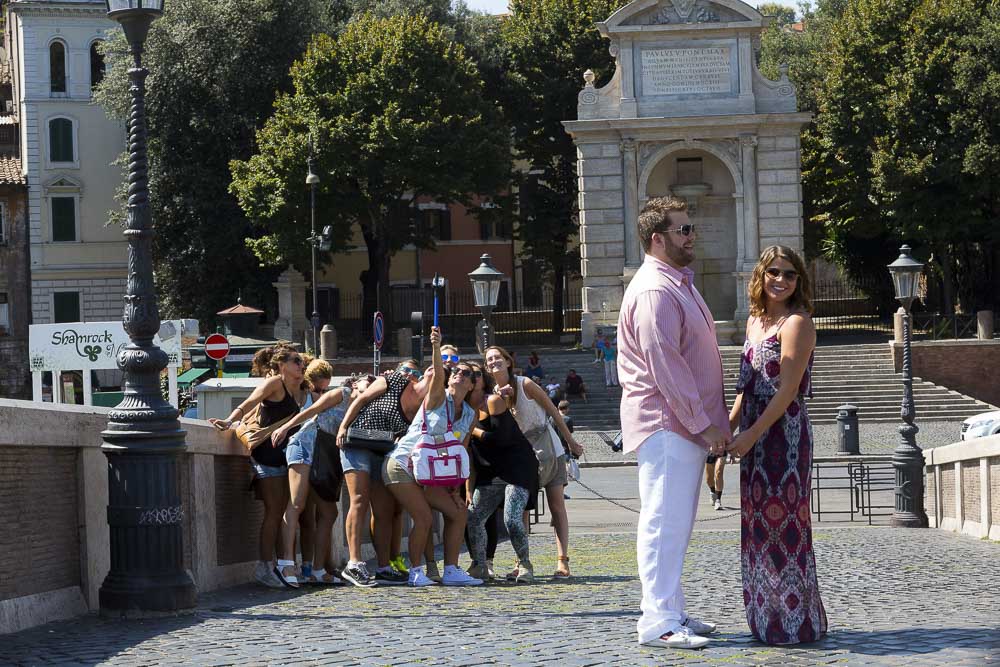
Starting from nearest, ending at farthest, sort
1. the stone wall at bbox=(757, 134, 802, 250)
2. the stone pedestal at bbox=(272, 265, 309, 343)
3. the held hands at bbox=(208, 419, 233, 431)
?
the held hands at bbox=(208, 419, 233, 431), the stone wall at bbox=(757, 134, 802, 250), the stone pedestal at bbox=(272, 265, 309, 343)

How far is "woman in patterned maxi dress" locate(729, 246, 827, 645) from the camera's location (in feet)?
24.5

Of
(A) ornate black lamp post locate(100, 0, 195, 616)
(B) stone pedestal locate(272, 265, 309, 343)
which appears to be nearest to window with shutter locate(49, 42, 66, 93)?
(B) stone pedestal locate(272, 265, 309, 343)

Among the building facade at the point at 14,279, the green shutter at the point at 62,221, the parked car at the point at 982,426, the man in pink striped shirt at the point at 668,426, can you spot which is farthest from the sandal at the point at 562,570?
the green shutter at the point at 62,221

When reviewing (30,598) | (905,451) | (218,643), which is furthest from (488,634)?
(905,451)

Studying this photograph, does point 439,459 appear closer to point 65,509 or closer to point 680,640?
point 65,509

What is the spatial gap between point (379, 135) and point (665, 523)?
41752 millimetres

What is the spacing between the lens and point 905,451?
1986 centimetres

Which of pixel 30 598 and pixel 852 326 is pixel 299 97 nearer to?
pixel 852 326

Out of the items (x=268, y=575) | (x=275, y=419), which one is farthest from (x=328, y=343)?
(x=268, y=575)

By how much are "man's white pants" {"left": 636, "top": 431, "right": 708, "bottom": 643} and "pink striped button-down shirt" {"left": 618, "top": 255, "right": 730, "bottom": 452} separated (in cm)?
8

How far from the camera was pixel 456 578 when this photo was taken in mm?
11812

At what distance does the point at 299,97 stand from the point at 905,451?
3319 centimetres

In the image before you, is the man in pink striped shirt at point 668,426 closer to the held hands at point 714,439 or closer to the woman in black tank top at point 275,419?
the held hands at point 714,439

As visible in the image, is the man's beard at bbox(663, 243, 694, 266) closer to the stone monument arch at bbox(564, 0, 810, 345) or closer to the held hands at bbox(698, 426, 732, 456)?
the held hands at bbox(698, 426, 732, 456)
